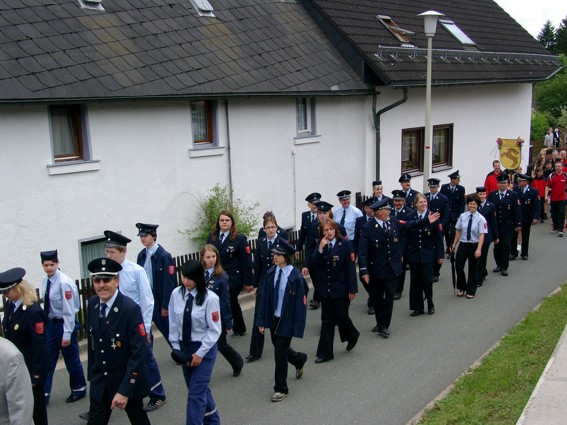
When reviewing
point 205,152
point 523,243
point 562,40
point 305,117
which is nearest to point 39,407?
point 205,152

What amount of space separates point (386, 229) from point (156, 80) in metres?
5.09

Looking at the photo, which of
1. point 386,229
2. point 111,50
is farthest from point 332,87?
point 386,229

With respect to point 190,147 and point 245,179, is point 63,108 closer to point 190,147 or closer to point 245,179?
point 190,147

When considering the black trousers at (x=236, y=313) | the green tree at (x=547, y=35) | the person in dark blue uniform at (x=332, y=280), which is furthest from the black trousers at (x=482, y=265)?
the green tree at (x=547, y=35)

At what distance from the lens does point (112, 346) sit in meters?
5.39

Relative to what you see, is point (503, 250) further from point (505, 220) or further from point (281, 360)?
point (281, 360)

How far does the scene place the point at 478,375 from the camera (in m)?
7.35

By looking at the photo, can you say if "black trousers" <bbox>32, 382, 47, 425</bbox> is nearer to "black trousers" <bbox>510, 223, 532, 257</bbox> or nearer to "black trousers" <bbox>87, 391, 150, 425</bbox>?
"black trousers" <bbox>87, 391, 150, 425</bbox>

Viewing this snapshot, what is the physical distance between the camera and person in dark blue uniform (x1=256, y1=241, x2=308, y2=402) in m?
7.20

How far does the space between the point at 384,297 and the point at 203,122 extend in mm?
5622

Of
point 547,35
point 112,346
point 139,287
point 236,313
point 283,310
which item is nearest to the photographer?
point 112,346

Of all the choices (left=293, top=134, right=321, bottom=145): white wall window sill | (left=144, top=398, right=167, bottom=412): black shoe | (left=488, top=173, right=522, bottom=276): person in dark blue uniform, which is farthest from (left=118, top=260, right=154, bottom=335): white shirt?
(left=293, top=134, right=321, bottom=145): white wall window sill

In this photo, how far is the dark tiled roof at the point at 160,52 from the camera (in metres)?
10.3

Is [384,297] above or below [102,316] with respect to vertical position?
below
